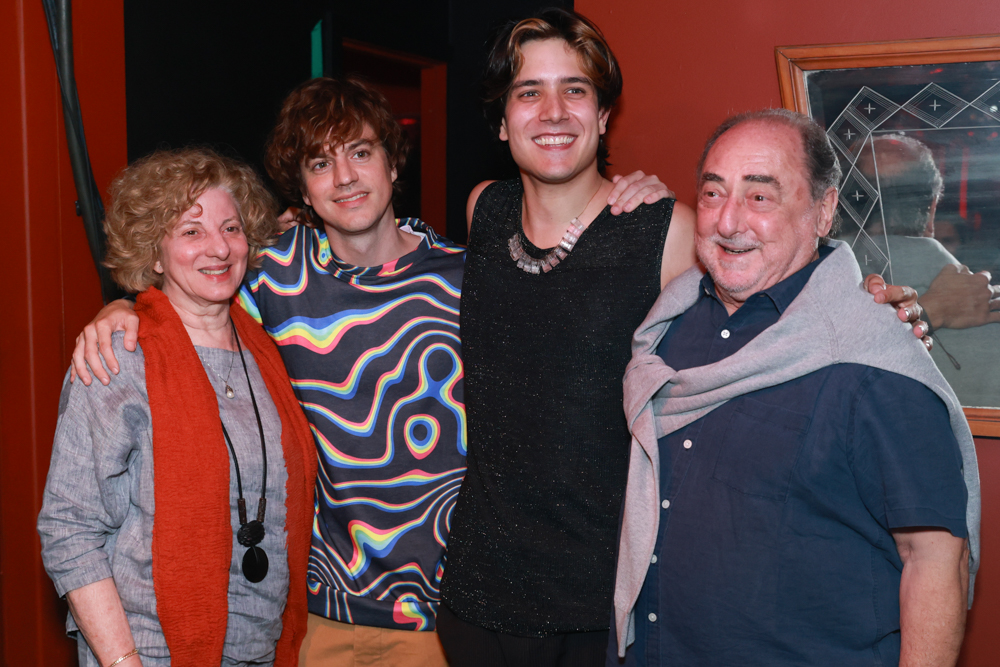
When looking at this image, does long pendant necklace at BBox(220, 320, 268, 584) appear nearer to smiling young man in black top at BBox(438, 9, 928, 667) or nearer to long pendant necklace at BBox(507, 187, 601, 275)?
smiling young man in black top at BBox(438, 9, 928, 667)

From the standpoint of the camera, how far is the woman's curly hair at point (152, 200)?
72.5 inches

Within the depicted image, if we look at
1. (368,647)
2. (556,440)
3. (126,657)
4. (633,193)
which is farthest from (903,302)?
(126,657)

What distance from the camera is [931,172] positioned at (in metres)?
1.98

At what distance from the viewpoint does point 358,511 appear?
2.03m

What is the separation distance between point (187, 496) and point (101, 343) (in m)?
0.40

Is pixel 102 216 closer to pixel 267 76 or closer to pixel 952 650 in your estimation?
pixel 267 76

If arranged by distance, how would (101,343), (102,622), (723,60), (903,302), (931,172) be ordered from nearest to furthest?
(903,302)
(102,622)
(101,343)
(931,172)
(723,60)

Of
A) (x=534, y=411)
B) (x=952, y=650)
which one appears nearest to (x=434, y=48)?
(x=534, y=411)

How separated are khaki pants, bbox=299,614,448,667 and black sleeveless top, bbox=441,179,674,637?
272mm

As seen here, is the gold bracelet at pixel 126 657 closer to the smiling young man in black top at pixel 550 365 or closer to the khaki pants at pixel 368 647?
the khaki pants at pixel 368 647

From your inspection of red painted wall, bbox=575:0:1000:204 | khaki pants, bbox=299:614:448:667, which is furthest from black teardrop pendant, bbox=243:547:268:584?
red painted wall, bbox=575:0:1000:204

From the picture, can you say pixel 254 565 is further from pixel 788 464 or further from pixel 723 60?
pixel 723 60

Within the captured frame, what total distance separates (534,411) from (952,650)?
3.06 ft

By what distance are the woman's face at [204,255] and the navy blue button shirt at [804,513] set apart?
119cm
